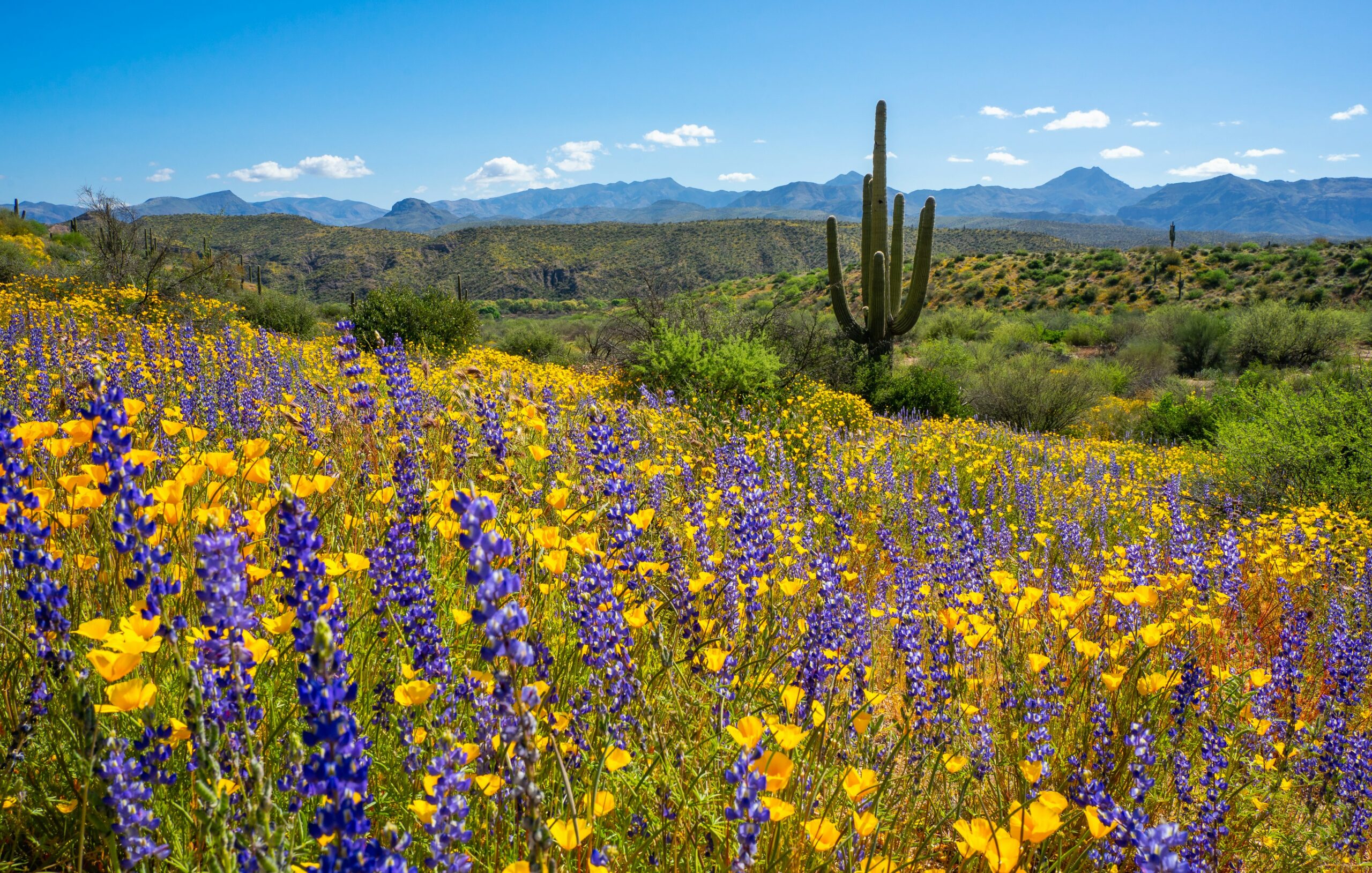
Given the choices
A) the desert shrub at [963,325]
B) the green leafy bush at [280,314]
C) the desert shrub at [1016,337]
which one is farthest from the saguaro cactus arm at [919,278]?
the green leafy bush at [280,314]

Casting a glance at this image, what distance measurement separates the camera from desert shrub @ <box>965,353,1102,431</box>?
1447 centimetres

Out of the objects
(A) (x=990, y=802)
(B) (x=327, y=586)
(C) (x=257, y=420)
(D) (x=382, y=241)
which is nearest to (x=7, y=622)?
(B) (x=327, y=586)

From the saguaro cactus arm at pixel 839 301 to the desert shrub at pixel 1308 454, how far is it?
27.7 feet

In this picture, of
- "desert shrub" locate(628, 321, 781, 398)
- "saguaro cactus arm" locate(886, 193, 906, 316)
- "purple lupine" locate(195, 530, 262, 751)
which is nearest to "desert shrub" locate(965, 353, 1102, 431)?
"saguaro cactus arm" locate(886, 193, 906, 316)

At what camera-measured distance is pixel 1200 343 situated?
22281 mm

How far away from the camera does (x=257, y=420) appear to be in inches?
150

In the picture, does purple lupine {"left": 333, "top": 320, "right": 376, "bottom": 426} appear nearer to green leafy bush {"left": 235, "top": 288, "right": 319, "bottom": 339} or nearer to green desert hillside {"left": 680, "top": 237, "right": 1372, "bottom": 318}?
green leafy bush {"left": 235, "top": 288, "right": 319, "bottom": 339}

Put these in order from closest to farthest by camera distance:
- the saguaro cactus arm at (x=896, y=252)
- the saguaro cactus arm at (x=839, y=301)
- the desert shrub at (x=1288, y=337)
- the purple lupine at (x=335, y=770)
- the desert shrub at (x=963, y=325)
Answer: the purple lupine at (x=335, y=770) → the saguaro cactus arm at (x=839, y=301) → the saguaro cactus arm at (x=896, y=252) → the desert shrub at (x=1288, y=337) → the desert shrub at (x=963, y=325)

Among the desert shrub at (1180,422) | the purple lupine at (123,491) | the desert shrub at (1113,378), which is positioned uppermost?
the purple lupine at (123,491)

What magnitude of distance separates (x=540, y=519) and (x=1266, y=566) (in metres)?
4.88

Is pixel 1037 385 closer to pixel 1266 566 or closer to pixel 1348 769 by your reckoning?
pixel 1266 566

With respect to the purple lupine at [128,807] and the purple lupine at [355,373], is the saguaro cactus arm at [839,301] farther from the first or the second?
the purple lupine at [128,807]

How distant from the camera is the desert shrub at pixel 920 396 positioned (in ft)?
40.2

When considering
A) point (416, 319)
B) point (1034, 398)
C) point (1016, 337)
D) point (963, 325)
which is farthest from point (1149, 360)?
point (416, 319)
